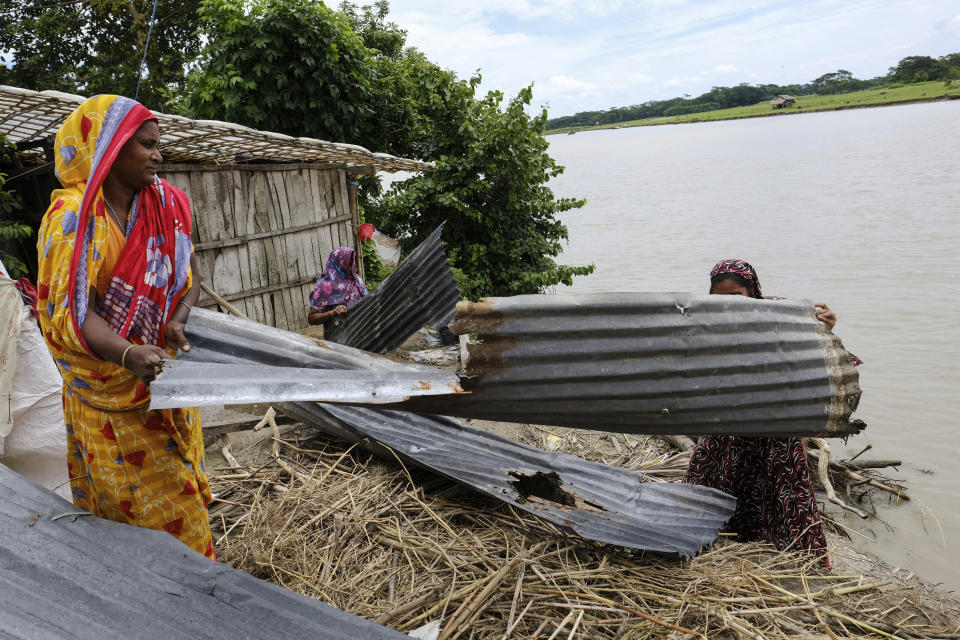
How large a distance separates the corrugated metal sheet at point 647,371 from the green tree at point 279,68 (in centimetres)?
772

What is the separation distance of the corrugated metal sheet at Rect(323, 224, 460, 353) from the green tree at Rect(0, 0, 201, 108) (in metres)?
11.0

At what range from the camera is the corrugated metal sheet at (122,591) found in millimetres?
1239

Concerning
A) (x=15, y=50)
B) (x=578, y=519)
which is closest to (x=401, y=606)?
(x=578, y=519)

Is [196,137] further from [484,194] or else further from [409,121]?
[409,121]

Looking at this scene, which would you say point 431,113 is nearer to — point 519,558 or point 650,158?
point 519,558

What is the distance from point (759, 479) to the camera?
2.92 metres

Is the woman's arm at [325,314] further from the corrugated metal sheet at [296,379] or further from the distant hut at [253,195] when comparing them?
the corrugated metal sheet at [296,379]

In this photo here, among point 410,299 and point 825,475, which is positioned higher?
point 410,299

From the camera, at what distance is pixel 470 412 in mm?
1406

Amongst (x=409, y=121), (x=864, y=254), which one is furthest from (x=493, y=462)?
(x=864, y=254)

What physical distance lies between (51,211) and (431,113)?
8032 mm

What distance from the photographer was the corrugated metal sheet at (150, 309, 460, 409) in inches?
50.7

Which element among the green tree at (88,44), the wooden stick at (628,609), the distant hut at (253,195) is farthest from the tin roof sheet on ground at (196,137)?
the green tree at (88,44)

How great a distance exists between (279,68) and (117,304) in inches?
284
